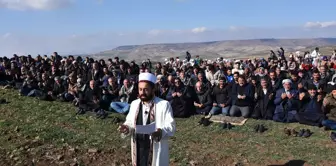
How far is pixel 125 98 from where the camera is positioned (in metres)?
14.3

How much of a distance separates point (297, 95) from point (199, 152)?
167 inches

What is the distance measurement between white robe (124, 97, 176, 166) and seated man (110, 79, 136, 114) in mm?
8639

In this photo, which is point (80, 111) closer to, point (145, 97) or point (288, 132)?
point (288, 132)

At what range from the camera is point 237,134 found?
10914 mm

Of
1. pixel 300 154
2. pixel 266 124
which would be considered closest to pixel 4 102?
pixel 266 124

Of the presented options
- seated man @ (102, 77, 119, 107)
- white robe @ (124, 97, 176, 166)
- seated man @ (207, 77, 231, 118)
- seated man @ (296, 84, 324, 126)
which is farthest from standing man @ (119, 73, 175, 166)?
seated man @ (102, 77, 119, 107)

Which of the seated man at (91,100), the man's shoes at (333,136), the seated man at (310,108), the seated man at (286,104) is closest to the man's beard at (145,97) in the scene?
the man's shoes at (333,136)

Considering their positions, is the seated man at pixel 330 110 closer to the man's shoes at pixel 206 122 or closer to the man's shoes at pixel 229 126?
the man's shoes at pixel 229 126

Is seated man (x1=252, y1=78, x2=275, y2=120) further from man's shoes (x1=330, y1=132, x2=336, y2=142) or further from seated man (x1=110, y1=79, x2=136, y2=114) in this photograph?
seated man (x1=110, y1=79, x2=136, y2=114)

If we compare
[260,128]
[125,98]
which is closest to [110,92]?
[125,98]

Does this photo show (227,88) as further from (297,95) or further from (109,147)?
(109,147)

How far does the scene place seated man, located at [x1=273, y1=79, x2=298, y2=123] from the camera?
11.6m

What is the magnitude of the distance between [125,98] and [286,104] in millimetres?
5761

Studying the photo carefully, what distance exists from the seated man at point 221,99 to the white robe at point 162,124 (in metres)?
7.93
